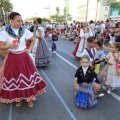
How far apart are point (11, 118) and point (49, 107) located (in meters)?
0.82

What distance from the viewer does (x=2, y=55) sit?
8.73 metres

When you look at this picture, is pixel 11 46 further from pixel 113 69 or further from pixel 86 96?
pixel 113 69

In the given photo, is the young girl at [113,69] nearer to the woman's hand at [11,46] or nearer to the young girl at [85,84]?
the young girl at [85,84]

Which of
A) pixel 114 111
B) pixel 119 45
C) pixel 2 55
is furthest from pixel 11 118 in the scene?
pixel 2 55

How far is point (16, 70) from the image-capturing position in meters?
3.49

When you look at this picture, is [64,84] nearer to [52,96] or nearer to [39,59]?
[52,96]

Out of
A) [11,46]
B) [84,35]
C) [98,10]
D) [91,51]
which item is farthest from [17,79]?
[98,10]

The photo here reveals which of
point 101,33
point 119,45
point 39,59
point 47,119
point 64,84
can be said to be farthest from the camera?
point 101,33

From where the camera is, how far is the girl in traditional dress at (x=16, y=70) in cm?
340

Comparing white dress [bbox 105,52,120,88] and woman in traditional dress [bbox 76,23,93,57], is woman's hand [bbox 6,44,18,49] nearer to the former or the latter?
white dress [bbox 105,52,120,88]

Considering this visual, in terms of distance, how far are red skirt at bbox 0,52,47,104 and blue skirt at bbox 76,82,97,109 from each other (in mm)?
959

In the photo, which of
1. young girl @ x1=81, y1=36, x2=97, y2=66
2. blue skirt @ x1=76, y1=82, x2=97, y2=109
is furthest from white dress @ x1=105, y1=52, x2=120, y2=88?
blue skirt @ x1=76, y1=82, x2=97, y2=109

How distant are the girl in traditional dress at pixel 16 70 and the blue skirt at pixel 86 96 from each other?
3.08 feet

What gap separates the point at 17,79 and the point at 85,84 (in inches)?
52.8
